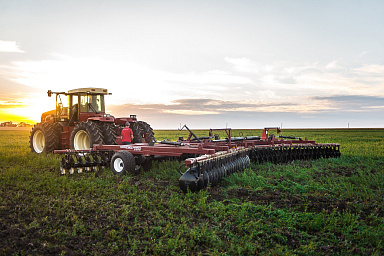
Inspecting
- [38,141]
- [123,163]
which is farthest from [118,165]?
[38,141]

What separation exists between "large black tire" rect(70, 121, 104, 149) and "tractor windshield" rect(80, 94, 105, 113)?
153cm

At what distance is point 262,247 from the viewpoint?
4.40 metres

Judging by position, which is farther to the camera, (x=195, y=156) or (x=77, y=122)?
(x=77, y=122)

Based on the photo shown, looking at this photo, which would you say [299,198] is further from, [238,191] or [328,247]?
[328,247]

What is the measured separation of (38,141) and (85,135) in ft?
14.2

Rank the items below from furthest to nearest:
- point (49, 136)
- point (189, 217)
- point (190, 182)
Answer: point (49, 136) → point (190, 182) → point (189, 217)

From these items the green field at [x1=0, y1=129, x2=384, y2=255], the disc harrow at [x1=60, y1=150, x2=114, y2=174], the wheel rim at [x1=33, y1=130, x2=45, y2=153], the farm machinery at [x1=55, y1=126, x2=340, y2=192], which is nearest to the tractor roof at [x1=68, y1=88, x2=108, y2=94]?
the wheel rim at [x1=33, y1=130, x2=45, y2=153]

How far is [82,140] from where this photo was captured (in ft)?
40.8

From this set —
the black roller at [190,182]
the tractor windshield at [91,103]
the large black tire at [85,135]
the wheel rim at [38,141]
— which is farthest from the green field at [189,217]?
the wheel rim at [38,141]

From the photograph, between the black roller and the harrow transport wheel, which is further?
the harrow transport wheel

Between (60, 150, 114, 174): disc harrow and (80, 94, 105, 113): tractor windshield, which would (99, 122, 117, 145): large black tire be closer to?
(60, 150, 114, 174): disc harrow

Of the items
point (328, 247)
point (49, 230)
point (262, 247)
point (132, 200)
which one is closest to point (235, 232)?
point (262, 247)

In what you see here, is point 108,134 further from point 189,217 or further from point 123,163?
point 189,217

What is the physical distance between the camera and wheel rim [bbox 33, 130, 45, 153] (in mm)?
14993
